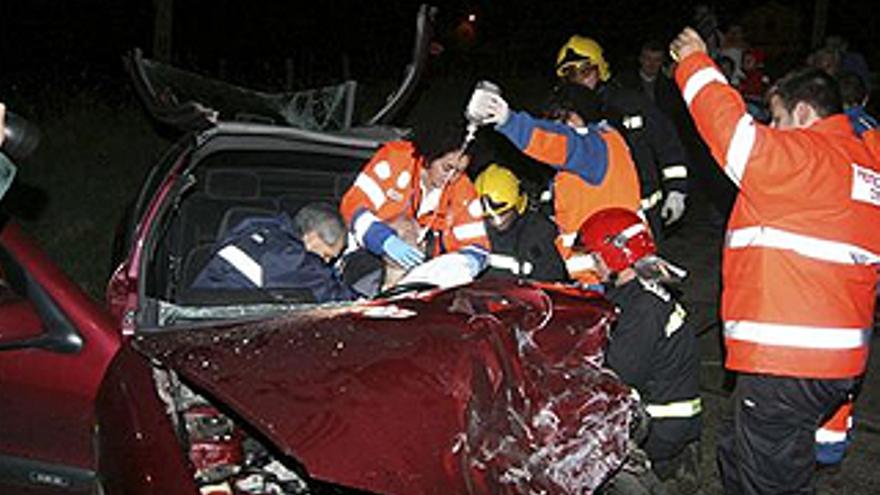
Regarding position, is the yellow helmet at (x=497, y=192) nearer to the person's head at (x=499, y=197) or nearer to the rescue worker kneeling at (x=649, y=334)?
the person's head at (x=499, y=197)

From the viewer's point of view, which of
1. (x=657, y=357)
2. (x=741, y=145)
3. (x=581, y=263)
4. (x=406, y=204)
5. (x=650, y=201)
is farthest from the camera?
(x=650, y=201)

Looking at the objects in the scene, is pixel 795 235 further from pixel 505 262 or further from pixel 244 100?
pixel 244 100

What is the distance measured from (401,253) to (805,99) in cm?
180

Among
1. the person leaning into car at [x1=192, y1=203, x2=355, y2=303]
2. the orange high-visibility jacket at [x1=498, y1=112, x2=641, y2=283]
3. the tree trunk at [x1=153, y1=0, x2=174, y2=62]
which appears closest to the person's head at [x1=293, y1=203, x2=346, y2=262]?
the person leaning into car at [x1=192, y1=203, x2=355, y2=303]

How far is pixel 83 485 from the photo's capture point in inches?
137

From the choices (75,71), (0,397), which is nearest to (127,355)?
(0,397)

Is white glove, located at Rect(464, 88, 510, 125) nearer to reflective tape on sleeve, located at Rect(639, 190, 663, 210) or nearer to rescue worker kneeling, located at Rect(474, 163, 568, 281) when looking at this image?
rescue worker kneeling, located at Rect(474, 163, 568, 281)

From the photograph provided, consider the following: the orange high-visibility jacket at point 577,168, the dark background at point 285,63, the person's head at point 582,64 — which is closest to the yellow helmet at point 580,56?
the person's head at point 582,64

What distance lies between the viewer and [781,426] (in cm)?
408

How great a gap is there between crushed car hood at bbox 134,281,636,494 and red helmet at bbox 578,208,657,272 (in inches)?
26.9

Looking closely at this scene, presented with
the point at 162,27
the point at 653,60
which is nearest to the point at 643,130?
the point at 653,60

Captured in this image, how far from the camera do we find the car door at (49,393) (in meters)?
3.47

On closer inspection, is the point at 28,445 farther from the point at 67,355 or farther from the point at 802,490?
the point at 802,490

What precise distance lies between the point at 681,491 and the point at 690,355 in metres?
0.95
